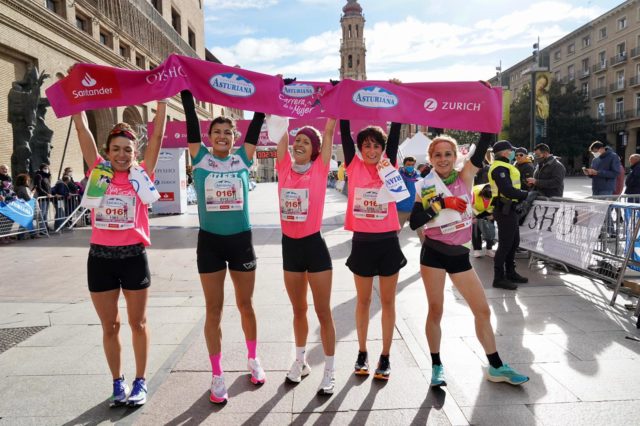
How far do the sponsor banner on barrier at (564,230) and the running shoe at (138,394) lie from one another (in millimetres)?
6236

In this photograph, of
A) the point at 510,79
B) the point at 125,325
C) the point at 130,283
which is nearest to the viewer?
the point at 130,283

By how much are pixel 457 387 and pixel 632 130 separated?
58.4m

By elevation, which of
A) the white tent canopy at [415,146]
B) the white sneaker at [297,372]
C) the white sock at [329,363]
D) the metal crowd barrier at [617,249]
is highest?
the white tent canopy at [415,146]

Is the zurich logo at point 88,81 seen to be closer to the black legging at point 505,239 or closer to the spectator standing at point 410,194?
the spectator standing at point 410,194

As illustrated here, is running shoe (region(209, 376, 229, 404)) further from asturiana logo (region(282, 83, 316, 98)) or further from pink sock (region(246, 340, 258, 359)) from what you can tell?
asturiana logo (region(282, 83, 316, 98))

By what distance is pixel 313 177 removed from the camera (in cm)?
365

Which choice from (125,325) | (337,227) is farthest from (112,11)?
(125,325)

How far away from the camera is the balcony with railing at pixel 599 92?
5416cm

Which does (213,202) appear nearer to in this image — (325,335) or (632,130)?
(325,335)

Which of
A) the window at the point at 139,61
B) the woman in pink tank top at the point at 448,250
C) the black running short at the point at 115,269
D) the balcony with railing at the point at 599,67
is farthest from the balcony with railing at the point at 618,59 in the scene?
the black running short at the point at 115,269

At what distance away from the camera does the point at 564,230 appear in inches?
284

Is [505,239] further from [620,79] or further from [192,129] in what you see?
[620,79]

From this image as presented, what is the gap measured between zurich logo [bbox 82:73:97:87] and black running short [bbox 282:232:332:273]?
226cm

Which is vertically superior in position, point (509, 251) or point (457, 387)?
point (509, 251)
